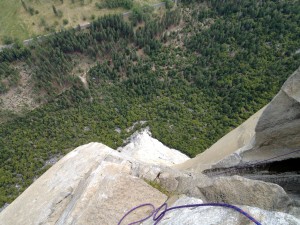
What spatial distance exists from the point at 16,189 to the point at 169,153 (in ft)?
71.2

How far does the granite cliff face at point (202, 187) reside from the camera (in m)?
7.35

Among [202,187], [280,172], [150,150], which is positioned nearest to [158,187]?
[202,187]

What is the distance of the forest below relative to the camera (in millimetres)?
35438

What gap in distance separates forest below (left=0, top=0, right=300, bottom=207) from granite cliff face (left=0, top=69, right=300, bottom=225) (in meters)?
18.9

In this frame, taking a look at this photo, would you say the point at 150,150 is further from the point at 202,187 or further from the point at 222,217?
the point at 222,217

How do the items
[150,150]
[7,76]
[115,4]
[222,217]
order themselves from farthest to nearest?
[115,4] → [7,76] → [150,150] → [222,217]

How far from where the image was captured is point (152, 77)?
4328 cm

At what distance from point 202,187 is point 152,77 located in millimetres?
35347

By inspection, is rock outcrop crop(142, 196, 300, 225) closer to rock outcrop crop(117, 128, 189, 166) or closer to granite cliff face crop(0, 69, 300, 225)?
granite cliff face crop(0, 69, 300, 225)

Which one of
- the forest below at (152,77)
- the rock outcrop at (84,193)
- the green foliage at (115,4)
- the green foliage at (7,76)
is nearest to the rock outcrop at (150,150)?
the forest below at (152,77)

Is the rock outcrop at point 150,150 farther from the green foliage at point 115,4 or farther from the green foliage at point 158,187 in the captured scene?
the green foliage at point 115,4

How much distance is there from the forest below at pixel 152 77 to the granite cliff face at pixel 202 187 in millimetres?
18927

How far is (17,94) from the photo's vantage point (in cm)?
4553

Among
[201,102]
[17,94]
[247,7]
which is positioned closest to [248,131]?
[201,102]
